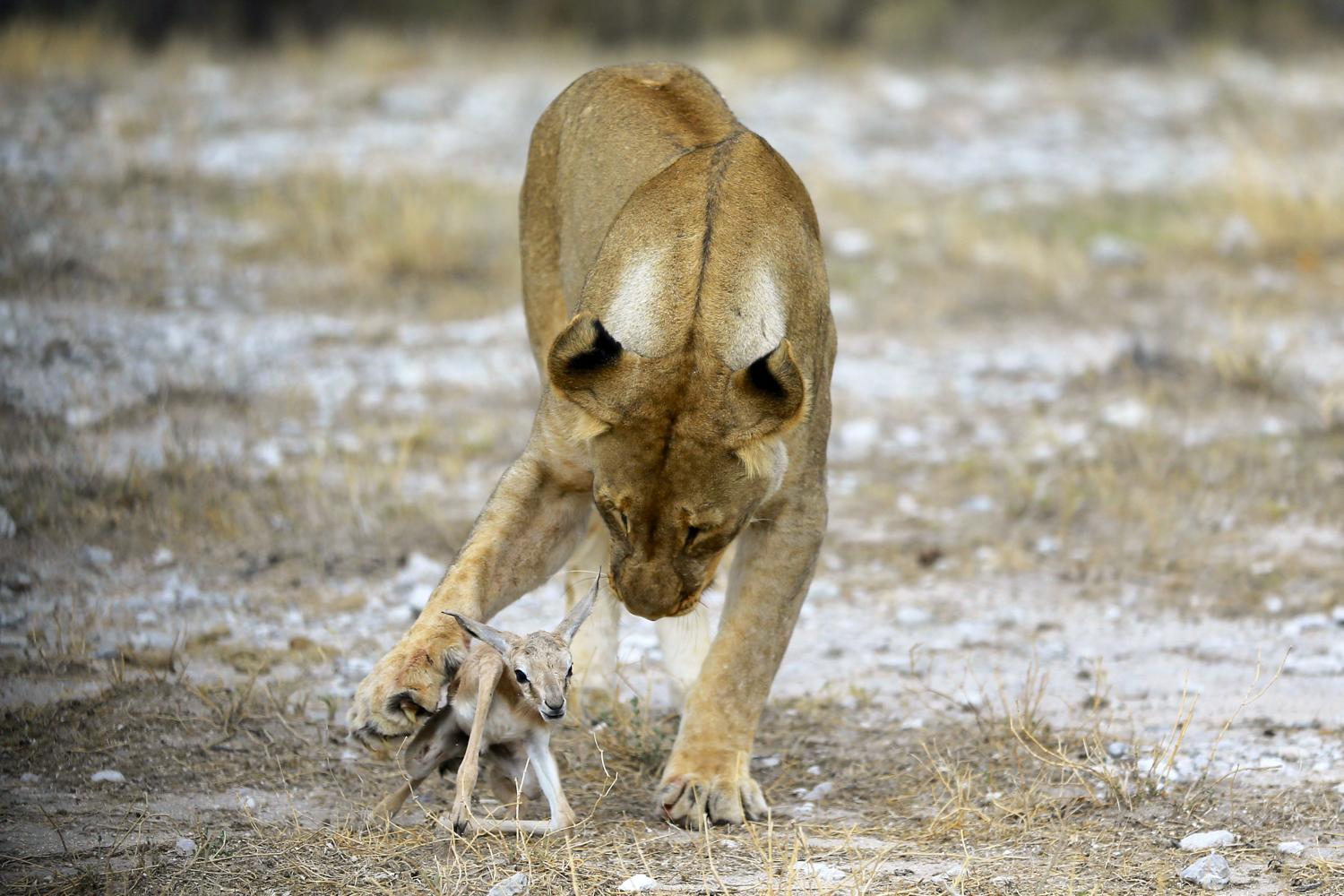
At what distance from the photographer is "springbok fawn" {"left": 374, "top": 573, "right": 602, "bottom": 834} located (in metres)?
3.58

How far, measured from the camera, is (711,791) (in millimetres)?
4000

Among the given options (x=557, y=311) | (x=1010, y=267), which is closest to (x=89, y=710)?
(x=557, y=311)

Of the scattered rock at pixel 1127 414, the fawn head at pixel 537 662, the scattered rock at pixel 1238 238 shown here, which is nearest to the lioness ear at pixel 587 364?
the fawn head at pixel 537 662

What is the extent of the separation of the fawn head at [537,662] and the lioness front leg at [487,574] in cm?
12

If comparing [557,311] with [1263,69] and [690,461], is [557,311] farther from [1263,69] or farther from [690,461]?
[1263,69]

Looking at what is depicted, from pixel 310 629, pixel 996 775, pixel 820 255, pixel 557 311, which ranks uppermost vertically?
pixel 820 255

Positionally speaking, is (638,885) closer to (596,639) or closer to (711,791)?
(711,791)

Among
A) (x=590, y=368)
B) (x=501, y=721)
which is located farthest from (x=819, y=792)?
(x=590, y=368)

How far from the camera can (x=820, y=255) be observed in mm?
4535

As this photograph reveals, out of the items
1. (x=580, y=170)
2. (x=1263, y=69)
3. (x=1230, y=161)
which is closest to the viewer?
(x=580, y=170)

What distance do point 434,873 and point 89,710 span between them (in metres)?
1.35

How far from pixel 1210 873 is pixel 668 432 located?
1.47 m

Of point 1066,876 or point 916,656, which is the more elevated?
point 1066,876

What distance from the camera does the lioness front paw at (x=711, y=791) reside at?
3.99 m
